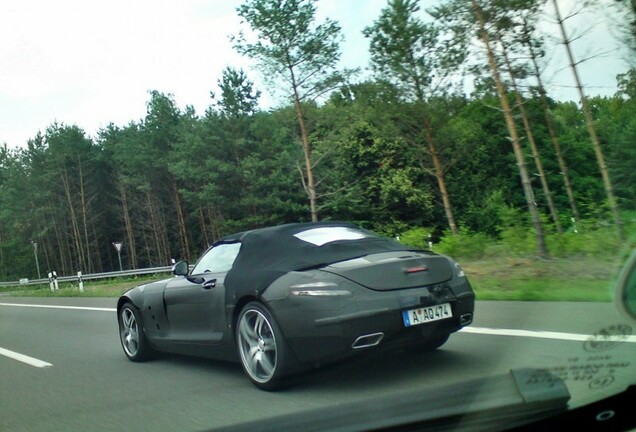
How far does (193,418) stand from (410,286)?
190 cm

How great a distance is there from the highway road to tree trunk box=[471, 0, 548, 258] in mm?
6768

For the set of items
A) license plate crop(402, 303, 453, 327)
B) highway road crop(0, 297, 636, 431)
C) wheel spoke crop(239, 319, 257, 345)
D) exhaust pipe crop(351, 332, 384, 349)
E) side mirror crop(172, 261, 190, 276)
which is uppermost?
side mirror crop(172, 261, 190, 276)

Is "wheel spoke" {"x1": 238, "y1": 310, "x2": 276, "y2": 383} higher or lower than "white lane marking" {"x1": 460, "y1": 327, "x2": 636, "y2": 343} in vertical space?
higher

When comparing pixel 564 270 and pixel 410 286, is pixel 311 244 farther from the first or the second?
pixel 564 270

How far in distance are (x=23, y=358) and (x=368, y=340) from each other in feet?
20.1

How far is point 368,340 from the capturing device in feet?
16.0

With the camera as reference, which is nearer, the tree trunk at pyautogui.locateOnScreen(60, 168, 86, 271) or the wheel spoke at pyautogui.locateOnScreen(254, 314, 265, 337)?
the wheel spoke at pyautogui.locateOnScreen(254, 314, 265, 337)

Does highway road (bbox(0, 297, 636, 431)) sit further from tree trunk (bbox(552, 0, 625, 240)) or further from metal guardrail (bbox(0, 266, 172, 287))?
metal guardrail (bbox(0, 266, 172, 287))

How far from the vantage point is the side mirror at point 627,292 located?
2.70 metres

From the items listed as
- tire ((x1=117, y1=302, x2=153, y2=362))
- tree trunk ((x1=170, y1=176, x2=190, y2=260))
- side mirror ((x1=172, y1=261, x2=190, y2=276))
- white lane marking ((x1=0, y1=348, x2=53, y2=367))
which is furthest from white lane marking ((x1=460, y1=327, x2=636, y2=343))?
tree trunk ((x1=170, y1=176, x2=190, y2=260))

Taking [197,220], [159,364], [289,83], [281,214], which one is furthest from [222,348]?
[197,220]

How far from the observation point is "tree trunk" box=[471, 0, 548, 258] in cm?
1506

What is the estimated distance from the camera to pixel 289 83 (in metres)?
29.6

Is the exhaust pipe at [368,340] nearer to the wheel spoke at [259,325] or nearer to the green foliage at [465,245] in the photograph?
the wheel spoke at [259,325]
